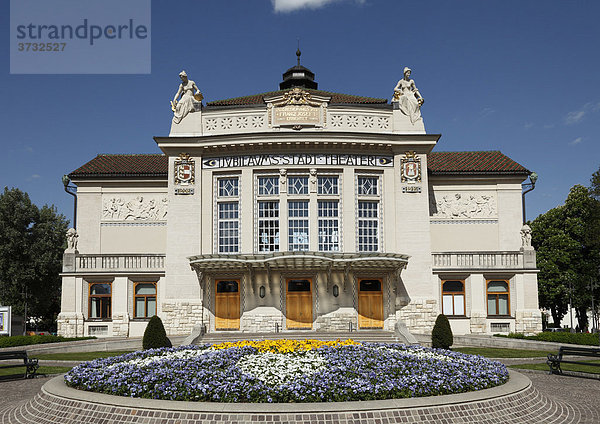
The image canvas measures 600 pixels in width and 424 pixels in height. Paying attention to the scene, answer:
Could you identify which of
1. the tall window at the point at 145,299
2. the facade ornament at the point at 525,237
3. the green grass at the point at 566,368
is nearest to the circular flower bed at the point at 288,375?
the green grass at the point at 566,368

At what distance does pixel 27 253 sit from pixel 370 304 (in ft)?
101

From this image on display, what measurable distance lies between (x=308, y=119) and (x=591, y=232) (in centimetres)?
2760

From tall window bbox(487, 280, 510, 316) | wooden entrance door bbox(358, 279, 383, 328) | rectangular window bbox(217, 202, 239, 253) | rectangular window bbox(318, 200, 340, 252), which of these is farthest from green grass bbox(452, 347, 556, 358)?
rectangular window bbox(217, 202, 239, 253)

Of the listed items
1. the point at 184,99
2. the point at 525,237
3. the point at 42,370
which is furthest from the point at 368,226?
the point at 42,370

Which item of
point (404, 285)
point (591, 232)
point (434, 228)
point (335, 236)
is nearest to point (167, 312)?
point (335, 236)

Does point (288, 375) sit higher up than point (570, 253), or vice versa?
point (570, 253)

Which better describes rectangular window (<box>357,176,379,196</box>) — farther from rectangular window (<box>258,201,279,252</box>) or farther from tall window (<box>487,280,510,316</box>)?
tall window (<box>487,280,510,316</box>)

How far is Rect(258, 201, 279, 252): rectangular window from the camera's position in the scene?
108 ft

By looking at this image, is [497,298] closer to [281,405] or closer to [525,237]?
[525,237]

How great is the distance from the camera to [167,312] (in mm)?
32500

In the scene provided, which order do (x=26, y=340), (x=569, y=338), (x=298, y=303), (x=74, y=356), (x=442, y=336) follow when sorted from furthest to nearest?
(x=298, y=303) < (x=26, y=340) < (x=569, y=338) < (x=74, y=356) < (x=442, y=336)

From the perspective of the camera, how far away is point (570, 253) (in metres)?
48.6

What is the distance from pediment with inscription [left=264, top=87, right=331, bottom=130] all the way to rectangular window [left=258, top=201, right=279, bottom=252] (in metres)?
5.09

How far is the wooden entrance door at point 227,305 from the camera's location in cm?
3259
